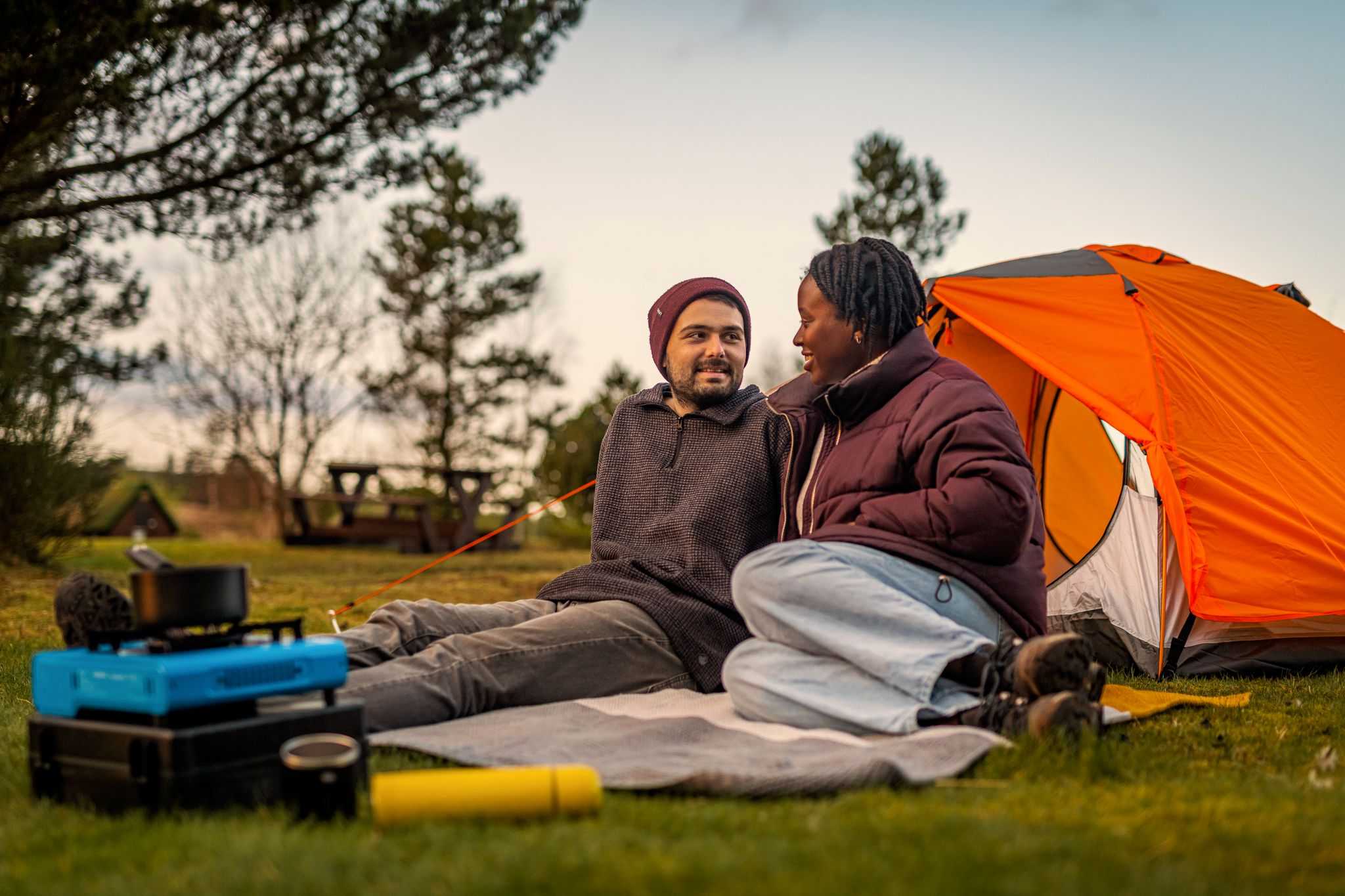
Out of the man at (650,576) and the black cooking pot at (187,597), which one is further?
the man at (650,576)

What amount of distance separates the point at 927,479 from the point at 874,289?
607mm

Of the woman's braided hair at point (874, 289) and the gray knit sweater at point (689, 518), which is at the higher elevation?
the woman's braided hair at point (874, 289)

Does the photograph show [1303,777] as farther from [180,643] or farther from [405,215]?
[405,215]

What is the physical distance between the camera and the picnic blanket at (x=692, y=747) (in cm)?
226

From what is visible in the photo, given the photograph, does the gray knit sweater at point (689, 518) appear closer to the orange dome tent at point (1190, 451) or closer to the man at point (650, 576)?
the man at point (650, 576)

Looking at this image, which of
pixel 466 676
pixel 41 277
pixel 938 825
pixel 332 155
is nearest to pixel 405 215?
pixel 41 277

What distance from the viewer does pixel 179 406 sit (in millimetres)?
17625

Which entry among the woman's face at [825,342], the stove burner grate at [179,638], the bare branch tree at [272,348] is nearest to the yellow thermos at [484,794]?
the stove burner grate at [179,638]

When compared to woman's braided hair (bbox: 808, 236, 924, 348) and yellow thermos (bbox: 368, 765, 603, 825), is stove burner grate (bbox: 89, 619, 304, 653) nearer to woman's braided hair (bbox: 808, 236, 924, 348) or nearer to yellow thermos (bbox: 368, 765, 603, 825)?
yellow thermos (bbox: 368, 765, 603, 825)

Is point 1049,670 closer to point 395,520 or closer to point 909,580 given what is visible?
point 909,580

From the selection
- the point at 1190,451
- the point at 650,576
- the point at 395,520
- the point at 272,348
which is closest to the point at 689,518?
the point at 650,576

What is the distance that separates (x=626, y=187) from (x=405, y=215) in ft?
35.0

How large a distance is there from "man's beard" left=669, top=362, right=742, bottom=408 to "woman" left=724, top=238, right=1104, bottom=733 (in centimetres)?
39

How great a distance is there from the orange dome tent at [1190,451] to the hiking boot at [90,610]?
133 inches
